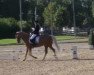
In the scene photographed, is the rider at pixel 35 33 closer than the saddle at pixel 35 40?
Yes

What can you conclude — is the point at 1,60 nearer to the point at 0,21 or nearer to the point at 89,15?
the point at 0,21

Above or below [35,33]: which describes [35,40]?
below

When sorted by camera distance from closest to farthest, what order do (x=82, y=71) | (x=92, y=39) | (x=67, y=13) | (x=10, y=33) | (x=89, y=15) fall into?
(x=82, y=71)
(x=92, y=39)
(x=10, y=33)
(x=67, y=13)
(x=89, y=15)

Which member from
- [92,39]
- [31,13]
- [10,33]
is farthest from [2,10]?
[92,39]

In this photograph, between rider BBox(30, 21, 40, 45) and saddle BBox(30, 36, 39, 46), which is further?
saddle BBox(30, 36, 39, 46)

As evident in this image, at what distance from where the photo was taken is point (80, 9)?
10456cm

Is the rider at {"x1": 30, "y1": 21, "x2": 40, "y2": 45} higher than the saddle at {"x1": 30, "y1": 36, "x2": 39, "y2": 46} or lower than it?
higher

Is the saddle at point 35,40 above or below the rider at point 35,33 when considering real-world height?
below

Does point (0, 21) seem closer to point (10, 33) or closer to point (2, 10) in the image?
point (10, 33)

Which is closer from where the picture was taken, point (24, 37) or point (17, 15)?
point (24, 37)

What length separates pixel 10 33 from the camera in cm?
7369

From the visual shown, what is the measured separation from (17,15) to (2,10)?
3640 millimetres

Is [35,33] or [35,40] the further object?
[35,40]

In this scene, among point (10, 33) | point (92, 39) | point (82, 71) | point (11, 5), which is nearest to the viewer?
point (82, 71)
